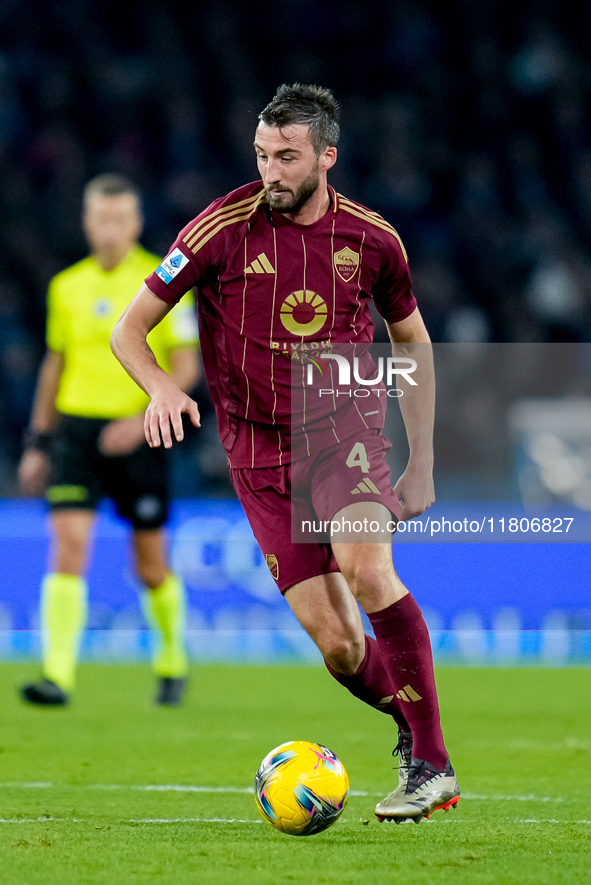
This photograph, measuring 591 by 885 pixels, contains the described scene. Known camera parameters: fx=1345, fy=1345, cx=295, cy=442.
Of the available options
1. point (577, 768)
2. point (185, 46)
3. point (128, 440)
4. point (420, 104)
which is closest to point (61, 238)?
point (185, 46)

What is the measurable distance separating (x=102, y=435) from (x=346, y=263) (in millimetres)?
3078

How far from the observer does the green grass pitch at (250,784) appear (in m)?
3.13

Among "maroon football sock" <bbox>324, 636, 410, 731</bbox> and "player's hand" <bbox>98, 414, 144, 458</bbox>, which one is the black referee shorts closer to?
"player's hand" <bbox>98, 414, 144, 458</bbox>

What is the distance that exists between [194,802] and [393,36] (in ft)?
44.3

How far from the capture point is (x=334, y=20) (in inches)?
649

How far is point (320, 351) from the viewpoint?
3.91 metres

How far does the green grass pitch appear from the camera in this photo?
3129mm

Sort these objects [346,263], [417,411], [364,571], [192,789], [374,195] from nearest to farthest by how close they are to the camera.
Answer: [364,571]
[346,263]
[417,411]
[192,789]
[374,195]

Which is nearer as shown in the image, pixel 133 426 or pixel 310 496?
pixel 310 496

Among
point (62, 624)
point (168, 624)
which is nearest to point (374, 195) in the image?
point (168, 624)

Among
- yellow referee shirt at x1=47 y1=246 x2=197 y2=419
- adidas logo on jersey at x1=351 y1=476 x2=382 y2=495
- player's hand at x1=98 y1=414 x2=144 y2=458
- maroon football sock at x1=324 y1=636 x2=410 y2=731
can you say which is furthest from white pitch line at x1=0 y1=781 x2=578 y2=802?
yellow referee shirt at x1=47 y1=246 x2=197 y2=419

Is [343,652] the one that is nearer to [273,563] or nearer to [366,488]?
[273,563]

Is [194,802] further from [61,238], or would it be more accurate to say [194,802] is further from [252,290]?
[61,238]

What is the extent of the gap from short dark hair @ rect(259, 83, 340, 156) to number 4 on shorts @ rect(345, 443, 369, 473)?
2.77 feet
